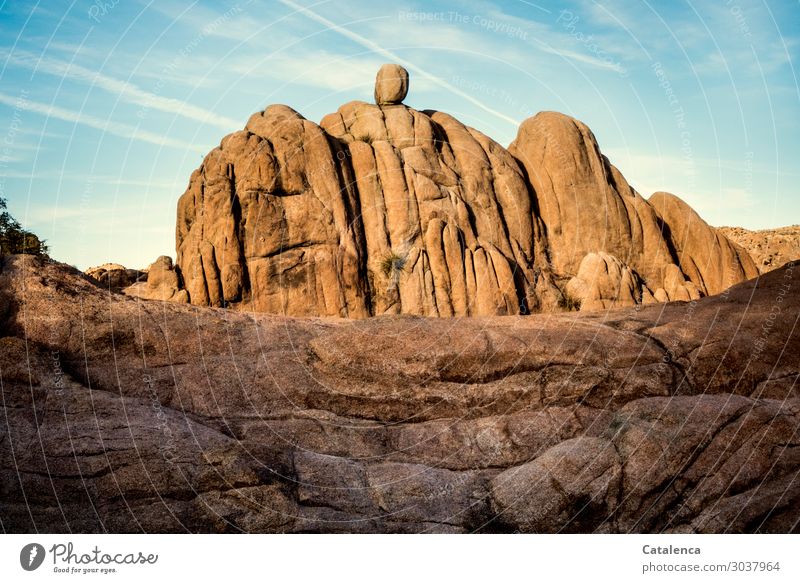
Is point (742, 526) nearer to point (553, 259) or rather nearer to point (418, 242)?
point (418, 242)

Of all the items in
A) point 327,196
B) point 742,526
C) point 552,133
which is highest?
point 552,133

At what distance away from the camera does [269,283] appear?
196 ft

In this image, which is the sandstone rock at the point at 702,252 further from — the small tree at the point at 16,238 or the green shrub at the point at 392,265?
the small tree at the point at 16,238

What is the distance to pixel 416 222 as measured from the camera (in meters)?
63.8

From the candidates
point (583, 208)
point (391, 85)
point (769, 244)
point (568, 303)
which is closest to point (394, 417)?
point (568, 303)

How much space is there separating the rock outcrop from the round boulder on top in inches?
1255

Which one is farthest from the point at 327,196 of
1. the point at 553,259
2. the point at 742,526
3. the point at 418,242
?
the point at 742,526

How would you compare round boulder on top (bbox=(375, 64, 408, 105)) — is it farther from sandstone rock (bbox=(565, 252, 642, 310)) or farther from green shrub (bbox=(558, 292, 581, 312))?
green shrub (bbox=(558, 292, 581, 312))

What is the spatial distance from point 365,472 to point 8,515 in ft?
25.3

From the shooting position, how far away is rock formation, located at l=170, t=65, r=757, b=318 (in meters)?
60.3

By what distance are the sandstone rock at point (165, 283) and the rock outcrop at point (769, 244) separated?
158 ft

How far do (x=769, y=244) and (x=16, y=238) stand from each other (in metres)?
71.8

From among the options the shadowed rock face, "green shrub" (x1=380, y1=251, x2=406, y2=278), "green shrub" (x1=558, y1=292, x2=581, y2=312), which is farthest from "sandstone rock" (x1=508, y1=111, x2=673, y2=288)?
the shadowed rock face

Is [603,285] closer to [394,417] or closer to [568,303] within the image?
[568,303]
